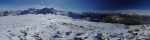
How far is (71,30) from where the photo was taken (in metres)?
3.56

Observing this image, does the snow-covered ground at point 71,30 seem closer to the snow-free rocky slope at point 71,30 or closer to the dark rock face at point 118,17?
the snow-free rocky slope at point 71,30

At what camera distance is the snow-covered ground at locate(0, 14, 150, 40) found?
3234 millimetres

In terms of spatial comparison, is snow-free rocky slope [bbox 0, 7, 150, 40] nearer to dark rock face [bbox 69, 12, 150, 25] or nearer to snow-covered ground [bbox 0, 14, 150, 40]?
snow-covered ground [bbox 0, 14, 150, 40]

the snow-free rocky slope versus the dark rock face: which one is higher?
the dark rock face

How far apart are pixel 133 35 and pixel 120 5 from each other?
7.35ft

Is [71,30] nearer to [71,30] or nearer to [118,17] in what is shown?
[71,30]

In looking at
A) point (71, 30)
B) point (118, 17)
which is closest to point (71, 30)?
point (71, 30)

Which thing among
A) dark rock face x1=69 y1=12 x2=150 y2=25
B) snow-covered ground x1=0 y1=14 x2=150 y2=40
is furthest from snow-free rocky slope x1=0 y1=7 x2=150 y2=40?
dark rock face x1=69 y1=12 x2=150 y2=25

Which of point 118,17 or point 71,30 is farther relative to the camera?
point 71,30

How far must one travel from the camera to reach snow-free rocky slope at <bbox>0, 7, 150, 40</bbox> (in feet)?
10.6

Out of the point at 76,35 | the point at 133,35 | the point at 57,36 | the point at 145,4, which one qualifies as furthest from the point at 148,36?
the point at 145,4

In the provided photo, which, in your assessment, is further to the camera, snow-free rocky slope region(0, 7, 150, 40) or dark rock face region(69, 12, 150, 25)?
snow-free rocky slope region(0, 7, 150, 40)

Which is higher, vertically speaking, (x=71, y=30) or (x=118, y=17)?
(x=118, y=17)

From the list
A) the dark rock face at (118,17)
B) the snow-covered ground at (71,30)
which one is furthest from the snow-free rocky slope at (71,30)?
the dark rock face at (118,17)
